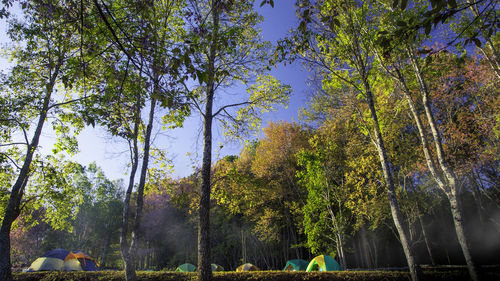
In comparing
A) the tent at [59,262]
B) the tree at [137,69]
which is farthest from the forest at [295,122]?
the tent at [59,262]

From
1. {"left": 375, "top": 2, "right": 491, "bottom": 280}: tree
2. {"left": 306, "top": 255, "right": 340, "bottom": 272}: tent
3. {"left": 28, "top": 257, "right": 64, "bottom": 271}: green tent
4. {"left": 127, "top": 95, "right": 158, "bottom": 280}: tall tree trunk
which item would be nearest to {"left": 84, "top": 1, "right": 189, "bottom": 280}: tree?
{"left": 127, "top": 95, "right": 158, "bottom": 280}: tall tree trunk

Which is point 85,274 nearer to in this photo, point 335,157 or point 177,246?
point 335,157

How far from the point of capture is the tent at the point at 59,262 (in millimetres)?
17531

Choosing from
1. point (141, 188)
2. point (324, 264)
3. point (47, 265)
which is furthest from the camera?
point (47, 265)

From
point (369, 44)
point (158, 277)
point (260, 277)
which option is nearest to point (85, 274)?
point (158, 277)

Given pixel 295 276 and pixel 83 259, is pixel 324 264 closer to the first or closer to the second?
pixel 295 276

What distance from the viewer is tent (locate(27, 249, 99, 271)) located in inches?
690

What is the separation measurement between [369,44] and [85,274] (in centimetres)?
1412

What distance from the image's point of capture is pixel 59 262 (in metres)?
18.0

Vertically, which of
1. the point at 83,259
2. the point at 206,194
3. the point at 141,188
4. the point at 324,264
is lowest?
the point at 324,264

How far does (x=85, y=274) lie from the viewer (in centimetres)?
959

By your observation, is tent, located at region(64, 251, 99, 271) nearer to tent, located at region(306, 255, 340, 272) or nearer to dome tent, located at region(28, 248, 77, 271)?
dome tent, located at region(28, 248, 77, 271)

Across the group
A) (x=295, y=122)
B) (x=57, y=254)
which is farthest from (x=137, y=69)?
(x=57, y=254)

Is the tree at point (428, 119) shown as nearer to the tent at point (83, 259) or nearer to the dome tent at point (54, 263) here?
the dome tent at point (54, 263)
